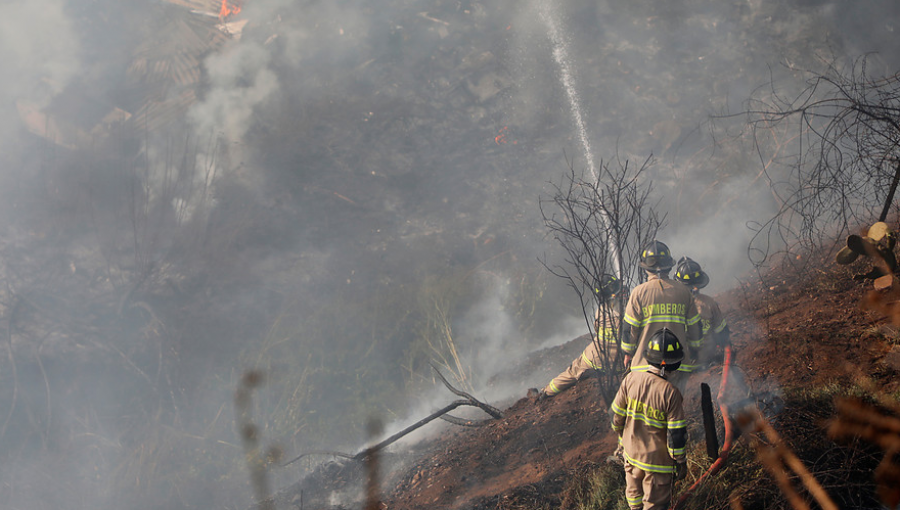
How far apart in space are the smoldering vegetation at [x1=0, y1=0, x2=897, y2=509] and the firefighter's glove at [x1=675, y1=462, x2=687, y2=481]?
702 centimetres

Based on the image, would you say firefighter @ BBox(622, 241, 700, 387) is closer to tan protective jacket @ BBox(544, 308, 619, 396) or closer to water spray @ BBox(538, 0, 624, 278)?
tan protective jacket @ BBox(544, 308, 619, 396)

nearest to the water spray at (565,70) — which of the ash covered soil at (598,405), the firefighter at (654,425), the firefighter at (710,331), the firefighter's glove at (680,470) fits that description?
the ash covered soil at (598,405)

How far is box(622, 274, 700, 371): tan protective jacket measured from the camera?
174 inches

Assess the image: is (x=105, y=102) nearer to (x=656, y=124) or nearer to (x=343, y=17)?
(x=343, y=17)

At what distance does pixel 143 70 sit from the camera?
41.5ft

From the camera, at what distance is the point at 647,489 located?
11.1ft

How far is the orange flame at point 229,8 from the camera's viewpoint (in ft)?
43.6

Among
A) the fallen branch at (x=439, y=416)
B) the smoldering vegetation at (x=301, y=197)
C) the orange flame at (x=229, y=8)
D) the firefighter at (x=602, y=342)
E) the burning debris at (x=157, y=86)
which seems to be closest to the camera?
the firefighter at (x=602, y=342)

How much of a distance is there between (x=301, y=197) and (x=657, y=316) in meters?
9.35

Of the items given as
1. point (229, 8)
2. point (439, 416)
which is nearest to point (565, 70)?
point (229, 8)

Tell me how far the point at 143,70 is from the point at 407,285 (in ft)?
26.7

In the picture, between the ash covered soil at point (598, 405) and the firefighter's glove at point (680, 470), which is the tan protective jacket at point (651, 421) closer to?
the firefighter's glove at point (680, 470)

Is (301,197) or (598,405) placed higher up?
(301,197)

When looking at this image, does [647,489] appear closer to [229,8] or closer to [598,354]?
[598,354]
